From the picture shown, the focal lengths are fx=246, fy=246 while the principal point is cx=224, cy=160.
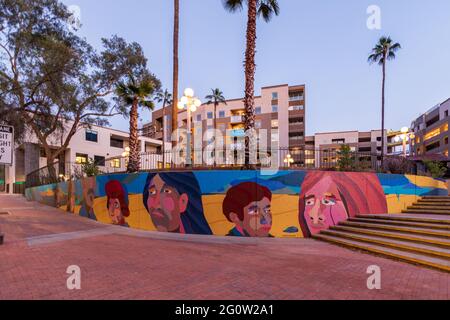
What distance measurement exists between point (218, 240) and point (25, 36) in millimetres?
18582

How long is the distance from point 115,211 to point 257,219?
7968 mm

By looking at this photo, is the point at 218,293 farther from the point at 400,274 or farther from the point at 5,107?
the point at 5,107

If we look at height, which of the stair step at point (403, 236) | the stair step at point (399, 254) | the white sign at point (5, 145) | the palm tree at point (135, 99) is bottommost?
the stair step at point (399, 254)

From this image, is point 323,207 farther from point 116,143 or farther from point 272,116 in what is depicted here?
point 272,116

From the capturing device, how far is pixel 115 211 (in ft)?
44.4

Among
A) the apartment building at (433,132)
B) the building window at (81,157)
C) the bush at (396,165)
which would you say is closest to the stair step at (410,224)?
the bush at (396,165)

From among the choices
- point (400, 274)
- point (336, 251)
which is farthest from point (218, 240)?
point (400, 274)

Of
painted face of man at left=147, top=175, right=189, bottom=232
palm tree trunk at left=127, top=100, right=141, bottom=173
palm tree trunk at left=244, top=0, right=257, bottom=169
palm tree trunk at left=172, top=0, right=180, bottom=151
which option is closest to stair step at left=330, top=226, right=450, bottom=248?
palm tree trunk at left=244, top=0, right=257, bottom=169

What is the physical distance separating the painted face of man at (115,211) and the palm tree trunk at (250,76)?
741 centimetres

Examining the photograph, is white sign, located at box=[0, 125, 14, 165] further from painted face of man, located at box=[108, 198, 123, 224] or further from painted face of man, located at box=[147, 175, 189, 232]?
painted face of man, located at box=[108, 198, 123, 224]

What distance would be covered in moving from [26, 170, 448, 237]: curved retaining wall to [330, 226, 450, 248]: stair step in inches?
42.7

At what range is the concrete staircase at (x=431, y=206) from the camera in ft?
38.1

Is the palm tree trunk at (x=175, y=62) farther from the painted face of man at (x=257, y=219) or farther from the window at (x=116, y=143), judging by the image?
the window at (x=116, y=143)
